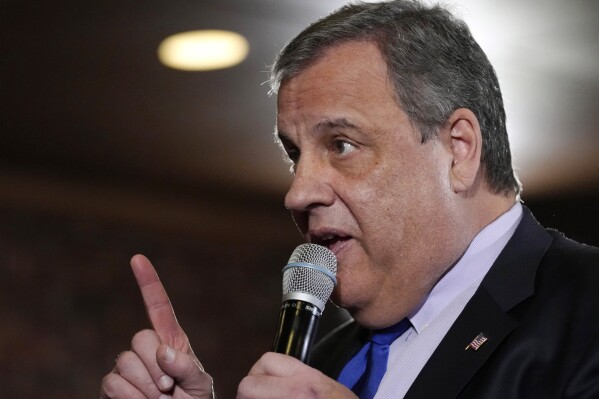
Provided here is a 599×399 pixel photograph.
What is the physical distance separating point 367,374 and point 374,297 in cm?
20

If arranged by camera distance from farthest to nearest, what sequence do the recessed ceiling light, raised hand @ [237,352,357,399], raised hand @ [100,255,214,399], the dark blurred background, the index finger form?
the recessed ceiling light < the dark blurred background < the index finger < raised hand @ [100,255,214,399] < raised hand @ [237,352,357,399]

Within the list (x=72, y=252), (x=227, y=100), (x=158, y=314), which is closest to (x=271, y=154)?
(x=227, y=100)

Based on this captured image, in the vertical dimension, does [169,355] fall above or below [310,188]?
below

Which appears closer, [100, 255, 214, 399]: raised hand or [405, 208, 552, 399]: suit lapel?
[405, 208, 552, 399]: suit lapel

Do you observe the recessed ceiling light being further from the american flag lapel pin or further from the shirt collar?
the american flag lapel pin

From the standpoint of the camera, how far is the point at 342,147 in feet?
5.82

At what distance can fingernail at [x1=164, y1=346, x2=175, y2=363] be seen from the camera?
5.62 feet

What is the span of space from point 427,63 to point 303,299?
615 millimetres

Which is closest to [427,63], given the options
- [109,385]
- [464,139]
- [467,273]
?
[464,139]

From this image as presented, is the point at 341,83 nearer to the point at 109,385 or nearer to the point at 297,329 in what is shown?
the point at 297,329

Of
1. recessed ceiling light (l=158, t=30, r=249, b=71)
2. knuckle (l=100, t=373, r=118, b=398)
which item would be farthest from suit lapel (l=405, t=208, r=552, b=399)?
recessed ceiling light (l=158, t=30, r=249, b=71)

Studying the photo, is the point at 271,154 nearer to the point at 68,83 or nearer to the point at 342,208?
the point at 68,83

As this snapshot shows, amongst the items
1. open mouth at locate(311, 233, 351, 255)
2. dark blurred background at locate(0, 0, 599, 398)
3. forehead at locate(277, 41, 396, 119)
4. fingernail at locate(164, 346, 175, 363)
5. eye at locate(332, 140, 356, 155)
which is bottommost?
fingernail at locate(164, 346, 175, 363)

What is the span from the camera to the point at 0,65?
4.70 m
